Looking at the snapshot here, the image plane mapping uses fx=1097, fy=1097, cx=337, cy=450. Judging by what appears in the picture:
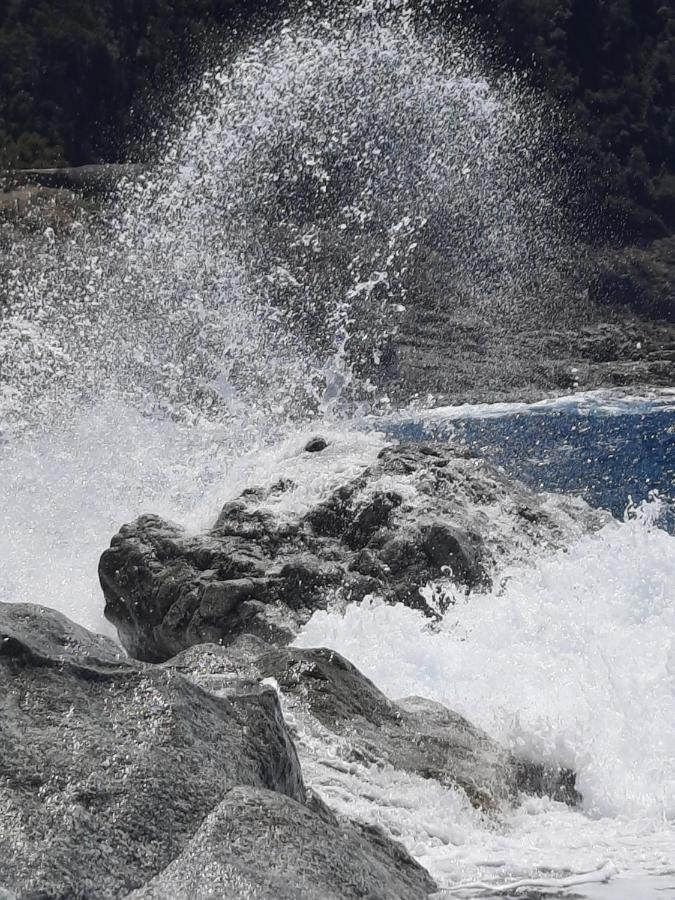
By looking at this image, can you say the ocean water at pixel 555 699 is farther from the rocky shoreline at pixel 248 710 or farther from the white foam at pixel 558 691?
the rocky shoreline at pixel 248 710

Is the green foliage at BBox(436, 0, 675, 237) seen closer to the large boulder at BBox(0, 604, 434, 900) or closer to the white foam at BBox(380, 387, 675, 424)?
the white foam at BBox(380, 387, 675, 424)

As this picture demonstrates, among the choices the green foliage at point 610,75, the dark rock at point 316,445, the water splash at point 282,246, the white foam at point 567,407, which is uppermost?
the green foliage at point 610,75

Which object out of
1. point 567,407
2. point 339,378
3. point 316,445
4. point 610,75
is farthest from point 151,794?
point 610,75

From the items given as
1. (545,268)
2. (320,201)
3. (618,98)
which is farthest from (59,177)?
(618,98)

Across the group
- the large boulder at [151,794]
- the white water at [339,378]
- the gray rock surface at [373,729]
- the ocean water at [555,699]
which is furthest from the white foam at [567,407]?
the large boulder at [151,794]

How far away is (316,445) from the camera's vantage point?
27.3 feet

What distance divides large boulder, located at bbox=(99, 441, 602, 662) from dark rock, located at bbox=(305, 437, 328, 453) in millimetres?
571

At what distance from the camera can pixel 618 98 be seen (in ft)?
130

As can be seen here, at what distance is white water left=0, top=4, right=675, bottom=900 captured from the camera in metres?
4.30

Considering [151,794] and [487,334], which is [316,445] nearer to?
[151,794]

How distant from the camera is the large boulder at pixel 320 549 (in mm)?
6523

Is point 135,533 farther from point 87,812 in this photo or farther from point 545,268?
point 545,268

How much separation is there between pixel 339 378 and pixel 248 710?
32.0 ft

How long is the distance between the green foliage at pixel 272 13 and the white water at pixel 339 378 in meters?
2.24
